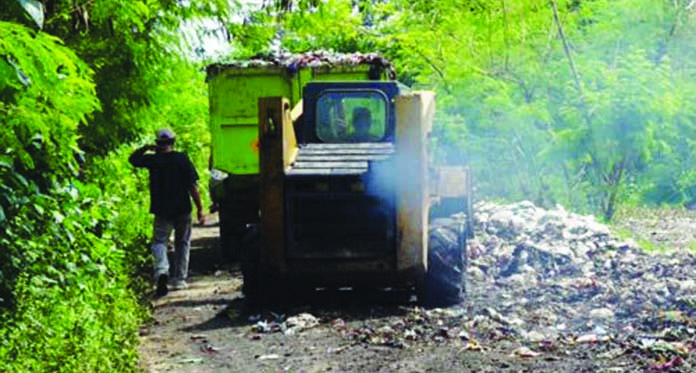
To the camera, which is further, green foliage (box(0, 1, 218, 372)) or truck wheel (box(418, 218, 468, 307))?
truck wheel (box(418, 218, 468, 307))

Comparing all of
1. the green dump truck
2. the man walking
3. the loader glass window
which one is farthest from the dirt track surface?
the loader glass window

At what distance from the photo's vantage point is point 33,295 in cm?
698

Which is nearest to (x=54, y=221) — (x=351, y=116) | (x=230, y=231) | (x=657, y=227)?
(x=351, y=116)

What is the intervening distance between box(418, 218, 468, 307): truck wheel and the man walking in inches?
107

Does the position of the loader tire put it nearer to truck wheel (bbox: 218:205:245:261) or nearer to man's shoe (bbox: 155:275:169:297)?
man's shoe (bbox: 155:275:169:297)

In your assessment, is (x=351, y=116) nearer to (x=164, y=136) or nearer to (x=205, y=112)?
(x=164, y=136)

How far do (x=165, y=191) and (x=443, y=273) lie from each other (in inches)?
128

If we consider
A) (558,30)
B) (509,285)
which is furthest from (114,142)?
(558,30)

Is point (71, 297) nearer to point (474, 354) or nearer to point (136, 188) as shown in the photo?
point (474, 354)

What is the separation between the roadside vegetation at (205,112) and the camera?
660 cm

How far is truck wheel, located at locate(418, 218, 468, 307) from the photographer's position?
10875 mm

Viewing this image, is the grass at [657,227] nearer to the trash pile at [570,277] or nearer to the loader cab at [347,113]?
the trash pile at [570,277]

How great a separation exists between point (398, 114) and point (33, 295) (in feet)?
14.3

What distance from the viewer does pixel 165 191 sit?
12523 mm
